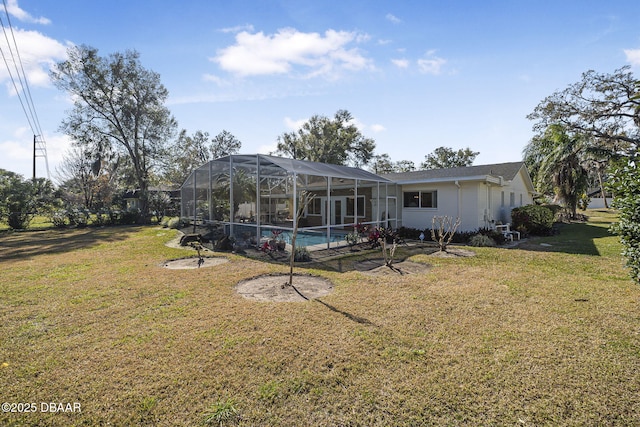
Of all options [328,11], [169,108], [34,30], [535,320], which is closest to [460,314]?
[535,320]

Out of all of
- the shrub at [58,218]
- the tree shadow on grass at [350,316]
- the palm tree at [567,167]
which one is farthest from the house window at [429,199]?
the shrub at [58,218]

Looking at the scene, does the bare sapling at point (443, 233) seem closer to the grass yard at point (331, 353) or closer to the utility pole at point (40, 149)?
the grass yard at point (331, 353)

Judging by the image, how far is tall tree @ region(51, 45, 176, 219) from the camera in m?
22.0

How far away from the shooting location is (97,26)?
36.9ft

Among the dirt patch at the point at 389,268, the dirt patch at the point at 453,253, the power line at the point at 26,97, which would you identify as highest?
the power line at the point at 26,97

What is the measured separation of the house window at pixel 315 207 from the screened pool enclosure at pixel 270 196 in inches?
67.5

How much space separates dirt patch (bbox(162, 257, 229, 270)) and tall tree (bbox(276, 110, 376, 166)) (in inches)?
920

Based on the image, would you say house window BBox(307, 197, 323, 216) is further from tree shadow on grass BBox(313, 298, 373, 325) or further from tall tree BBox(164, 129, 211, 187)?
tall tree BBox(164, 129, 211, 187)

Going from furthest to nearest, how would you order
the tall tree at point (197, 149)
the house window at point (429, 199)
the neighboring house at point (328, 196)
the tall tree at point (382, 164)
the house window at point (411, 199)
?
the tall tree at point (382, 164)
the tall tree at point (197, 149)
the house window at point (411, 199)
the house window at point (429, 199)
the neighboring house at point (328, 196)

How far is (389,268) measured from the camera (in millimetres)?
7379

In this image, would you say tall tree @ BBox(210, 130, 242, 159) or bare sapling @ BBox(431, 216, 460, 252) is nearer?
bare sapling @ BBox(431, 216, 460, 252)

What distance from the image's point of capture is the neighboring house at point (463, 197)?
12375 millimetres

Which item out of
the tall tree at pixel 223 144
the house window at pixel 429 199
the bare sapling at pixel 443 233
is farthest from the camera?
the tall tree at pixel 223 144

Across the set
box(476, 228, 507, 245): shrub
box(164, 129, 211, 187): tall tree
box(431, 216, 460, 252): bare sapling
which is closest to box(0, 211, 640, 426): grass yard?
box(431, 216, 460, 252): bare sapling
